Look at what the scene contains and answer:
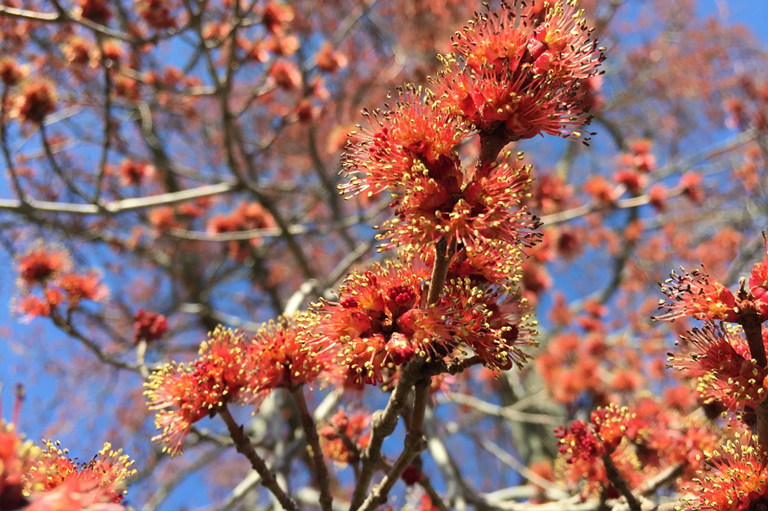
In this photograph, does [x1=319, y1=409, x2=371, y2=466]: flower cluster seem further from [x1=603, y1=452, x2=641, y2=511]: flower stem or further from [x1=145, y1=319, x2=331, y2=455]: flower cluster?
[x1=603, y1=452, x2=641, y2=511]: flower stem

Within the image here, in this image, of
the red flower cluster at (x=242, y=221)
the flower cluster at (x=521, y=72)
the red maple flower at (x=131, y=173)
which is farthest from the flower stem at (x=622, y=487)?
the red maple flower at (x=131, y=173)

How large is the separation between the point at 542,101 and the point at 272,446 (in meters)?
2.82

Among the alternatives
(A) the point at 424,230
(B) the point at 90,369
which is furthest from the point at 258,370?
(B) the point at 90,369

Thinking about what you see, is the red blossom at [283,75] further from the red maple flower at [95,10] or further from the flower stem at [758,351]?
the flower stem at [758,351]

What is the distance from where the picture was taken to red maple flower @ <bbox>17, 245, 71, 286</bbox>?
11.5 ft

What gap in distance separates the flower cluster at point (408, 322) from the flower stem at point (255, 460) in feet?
Result: 1.71

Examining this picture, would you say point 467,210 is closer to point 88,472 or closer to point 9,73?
point 88,472

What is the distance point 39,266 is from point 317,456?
8.94ft

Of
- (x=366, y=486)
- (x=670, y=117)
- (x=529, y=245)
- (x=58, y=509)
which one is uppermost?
(x=670, y=117)

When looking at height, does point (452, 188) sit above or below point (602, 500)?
above

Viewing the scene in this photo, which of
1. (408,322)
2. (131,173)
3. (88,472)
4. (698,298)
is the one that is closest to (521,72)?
(408,322)

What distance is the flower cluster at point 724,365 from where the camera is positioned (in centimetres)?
153

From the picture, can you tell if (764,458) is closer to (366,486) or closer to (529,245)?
(529,245)

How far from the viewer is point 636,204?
14.9 ft
